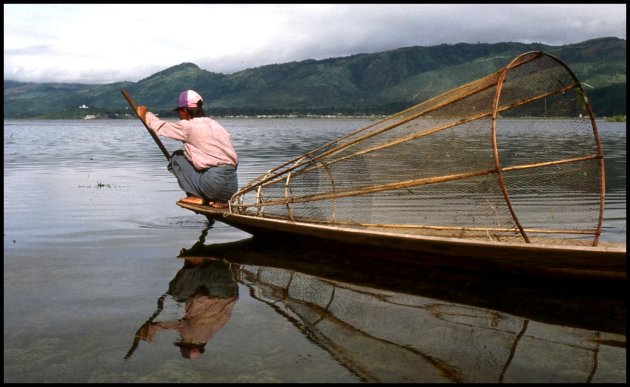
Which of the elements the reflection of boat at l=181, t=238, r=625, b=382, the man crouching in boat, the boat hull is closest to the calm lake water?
the reflection of boat at l=181, t=238, r=625, b=382

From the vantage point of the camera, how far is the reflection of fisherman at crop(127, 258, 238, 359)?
4531 millimetres

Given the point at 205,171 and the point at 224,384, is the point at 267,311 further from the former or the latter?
the point at 205,171

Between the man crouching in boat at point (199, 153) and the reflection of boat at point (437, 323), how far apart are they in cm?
155

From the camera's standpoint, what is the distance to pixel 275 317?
5.05 metres

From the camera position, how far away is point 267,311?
205 inches

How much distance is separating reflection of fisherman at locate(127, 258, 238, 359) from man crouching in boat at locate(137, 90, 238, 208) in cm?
141

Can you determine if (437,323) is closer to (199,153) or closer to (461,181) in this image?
(461,181)

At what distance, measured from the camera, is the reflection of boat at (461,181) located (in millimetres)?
5762

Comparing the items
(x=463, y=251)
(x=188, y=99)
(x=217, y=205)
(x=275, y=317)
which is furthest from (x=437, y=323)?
(x=188, y=99)

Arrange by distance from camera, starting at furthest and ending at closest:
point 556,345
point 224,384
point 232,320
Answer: point 232,320, point 556,345, point 224,384

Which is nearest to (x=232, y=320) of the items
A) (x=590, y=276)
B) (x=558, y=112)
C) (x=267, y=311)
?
(x=267, y=311)

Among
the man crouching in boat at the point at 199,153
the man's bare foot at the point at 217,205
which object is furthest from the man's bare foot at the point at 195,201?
the man's bare foot at the point at 217,205

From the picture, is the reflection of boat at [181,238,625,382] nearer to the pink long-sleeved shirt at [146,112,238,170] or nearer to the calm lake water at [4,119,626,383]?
the calm lake water at [4,119,626,383]

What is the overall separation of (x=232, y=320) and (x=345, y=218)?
322 centimetres
